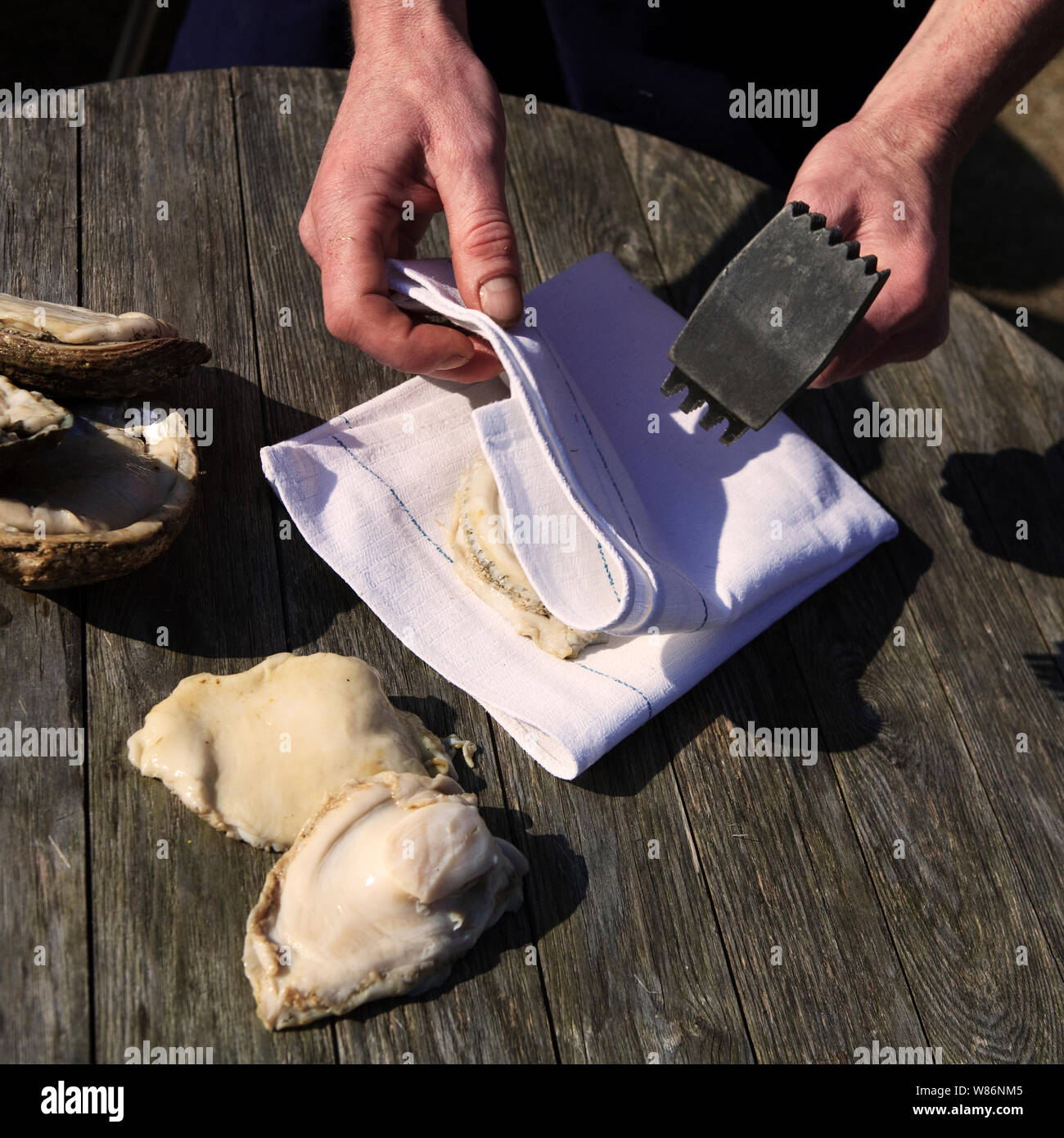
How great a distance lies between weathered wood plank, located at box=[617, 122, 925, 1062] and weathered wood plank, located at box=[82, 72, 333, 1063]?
0.58 metres

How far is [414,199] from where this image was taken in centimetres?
160

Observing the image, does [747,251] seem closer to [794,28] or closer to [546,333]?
[546,333]

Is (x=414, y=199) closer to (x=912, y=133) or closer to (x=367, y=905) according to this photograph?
(x=912, y=133)

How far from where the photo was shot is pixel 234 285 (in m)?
1.74

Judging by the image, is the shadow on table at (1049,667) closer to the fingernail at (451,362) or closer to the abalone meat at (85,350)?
the fingernail at (451,362)

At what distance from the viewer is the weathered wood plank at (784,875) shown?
4.27 ft

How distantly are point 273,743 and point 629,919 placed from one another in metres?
0.54

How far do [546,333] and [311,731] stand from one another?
2.71 feet

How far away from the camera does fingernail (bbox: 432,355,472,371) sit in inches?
60.0

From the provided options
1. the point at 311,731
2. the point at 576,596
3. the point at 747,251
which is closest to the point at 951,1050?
the point at 576,596

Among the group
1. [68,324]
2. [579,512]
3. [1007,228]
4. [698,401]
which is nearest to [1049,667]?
[698,401]

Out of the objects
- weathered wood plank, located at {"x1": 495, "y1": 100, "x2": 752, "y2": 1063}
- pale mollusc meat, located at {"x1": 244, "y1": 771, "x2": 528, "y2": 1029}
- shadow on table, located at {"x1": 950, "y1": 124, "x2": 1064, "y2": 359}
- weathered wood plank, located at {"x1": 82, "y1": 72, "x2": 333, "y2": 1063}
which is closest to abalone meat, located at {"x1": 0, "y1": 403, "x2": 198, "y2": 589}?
weathered wood plank, located at {"x1": 82, "y1": 72, "x2": 333, "y2": 1063}

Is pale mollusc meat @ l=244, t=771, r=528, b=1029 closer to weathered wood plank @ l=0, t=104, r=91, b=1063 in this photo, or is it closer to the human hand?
weathered wood plank @ l=0, t=104, r=91, b=1063
